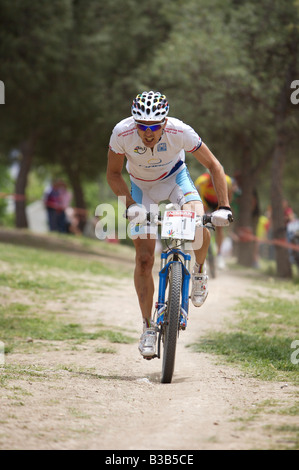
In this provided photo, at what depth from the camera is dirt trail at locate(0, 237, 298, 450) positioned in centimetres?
377

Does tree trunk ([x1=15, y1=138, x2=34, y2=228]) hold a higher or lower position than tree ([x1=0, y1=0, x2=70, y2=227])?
lower

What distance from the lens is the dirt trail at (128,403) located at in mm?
3765

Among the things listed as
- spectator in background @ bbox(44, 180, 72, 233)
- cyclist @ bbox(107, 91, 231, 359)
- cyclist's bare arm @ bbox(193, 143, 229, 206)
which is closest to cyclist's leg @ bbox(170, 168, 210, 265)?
cyclist @ bbox(107, 91, 231, 359)

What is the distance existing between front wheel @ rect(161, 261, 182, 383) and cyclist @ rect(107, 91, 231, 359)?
0.90ft

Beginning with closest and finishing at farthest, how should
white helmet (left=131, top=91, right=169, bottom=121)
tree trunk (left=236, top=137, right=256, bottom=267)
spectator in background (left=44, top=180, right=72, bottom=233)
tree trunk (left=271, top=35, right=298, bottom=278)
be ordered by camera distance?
white helmet (left=131, top=91, right=169, bottom=121) → tree trunk (left=271, top=35, right=298, bottom=278) → tree trunk (left=236, top=137, right=256, bottom=267) → spectator in background (left=44, top=180, right=72, bottom=233)

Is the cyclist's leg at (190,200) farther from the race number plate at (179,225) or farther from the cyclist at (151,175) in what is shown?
the race number plate at (179,225)

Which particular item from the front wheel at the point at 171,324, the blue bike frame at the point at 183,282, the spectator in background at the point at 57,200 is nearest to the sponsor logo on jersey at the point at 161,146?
the blue bike frame at the point at 183,282

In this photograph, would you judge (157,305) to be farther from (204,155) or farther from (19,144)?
(19,144)

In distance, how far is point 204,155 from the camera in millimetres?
5773

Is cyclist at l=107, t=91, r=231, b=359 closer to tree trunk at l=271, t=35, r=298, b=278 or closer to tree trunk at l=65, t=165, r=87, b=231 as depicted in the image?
tree trunk at l=271, t=35, r=298, b=278

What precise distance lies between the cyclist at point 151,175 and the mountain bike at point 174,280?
18cm

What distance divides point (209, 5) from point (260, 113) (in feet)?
9.26

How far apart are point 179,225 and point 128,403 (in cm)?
146

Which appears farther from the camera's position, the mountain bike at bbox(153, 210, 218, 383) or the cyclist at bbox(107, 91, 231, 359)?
the cyclist at bbox(107, 91, 231, 359)
